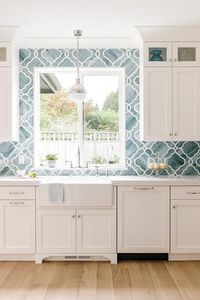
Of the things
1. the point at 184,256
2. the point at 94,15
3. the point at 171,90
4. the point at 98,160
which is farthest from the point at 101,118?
the point at 184,256

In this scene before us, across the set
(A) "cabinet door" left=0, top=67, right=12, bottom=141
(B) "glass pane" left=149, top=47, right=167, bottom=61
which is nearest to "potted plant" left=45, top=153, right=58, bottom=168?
(A) "cabinet door" left=0, top=67, right=12, bottom=141

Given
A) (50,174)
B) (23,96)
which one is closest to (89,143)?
(50,174)

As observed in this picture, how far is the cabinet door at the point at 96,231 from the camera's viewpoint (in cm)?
435

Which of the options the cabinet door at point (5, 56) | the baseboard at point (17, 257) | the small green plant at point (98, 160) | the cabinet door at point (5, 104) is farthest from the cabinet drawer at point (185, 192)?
the cabinet door at point (5, 56)

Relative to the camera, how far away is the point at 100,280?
3.84m

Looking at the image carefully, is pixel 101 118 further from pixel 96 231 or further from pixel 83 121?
pixel 96 231

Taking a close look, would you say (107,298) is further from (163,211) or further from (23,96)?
(23,96)

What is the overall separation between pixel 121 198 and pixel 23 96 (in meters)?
1.76

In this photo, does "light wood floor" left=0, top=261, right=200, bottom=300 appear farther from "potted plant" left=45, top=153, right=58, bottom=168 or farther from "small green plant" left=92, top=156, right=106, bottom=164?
"small green plant" left=92, top=156, right=106, bottom=164

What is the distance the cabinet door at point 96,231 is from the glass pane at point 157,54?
1752mm

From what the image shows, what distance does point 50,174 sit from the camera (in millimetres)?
4992

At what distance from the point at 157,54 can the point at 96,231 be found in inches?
81.1

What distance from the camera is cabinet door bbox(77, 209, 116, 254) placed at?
14.3ft

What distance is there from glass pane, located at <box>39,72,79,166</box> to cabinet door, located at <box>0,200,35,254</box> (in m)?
0.92
